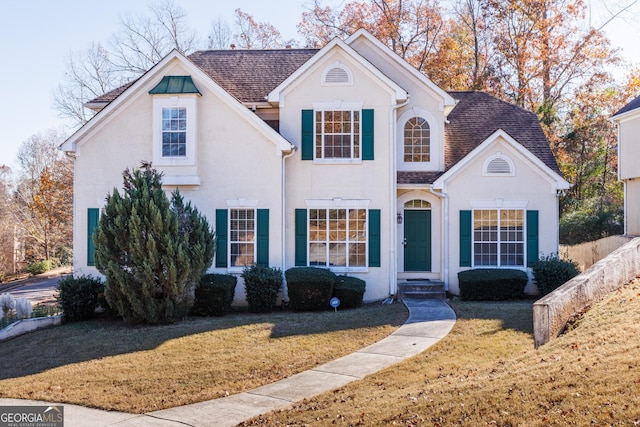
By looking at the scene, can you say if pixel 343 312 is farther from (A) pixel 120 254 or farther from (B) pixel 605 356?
(B) pixel 605 356

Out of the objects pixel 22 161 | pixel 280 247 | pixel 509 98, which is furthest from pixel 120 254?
pixel 22 161

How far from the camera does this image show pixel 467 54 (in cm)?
3281

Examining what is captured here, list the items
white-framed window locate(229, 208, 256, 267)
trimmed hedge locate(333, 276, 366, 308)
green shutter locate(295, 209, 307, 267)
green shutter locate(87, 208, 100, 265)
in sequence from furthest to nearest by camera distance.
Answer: green shutter locate(295, 209, 307, 267)
white-framed window locate(229, 208, 256, 267)
green shutter locate(87, 208, 100, 265)
trimmed hedge locate(333, 276, 366, 308)

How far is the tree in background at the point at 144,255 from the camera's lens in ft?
45.2

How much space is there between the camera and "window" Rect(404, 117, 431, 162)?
60.5 feet

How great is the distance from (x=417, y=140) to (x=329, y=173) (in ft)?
10.1

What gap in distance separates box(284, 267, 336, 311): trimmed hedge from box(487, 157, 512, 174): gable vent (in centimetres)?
579

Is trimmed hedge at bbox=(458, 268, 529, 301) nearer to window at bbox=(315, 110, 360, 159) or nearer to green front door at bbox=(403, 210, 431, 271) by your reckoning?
green front door at bbox=(403, 210, 431, 271)

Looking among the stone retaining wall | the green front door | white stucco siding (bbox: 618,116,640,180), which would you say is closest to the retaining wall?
white stucco siding (bbox: 618,116,640,180)

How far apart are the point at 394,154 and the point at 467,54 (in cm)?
1787

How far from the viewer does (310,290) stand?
15805 mm

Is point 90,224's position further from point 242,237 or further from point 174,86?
point 174,86

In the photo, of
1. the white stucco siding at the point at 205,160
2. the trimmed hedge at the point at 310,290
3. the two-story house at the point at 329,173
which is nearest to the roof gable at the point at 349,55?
the two-story house at the point at 329,173

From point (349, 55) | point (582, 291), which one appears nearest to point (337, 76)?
point (349, 55)
